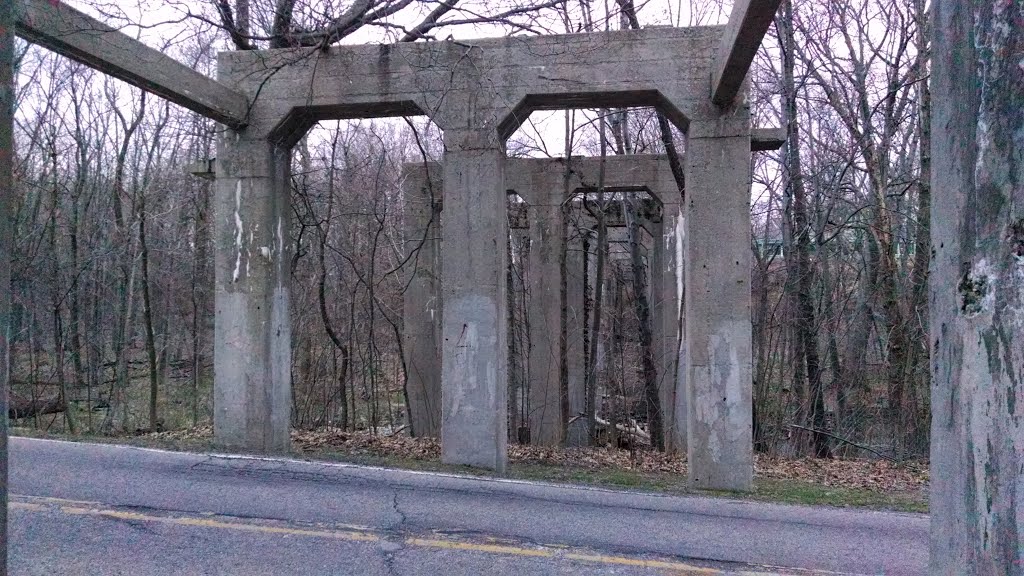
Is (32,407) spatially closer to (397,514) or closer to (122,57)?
(122,57)

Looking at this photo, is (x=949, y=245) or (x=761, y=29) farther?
(x=761, y=29)

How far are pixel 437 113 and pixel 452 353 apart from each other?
3.08 m

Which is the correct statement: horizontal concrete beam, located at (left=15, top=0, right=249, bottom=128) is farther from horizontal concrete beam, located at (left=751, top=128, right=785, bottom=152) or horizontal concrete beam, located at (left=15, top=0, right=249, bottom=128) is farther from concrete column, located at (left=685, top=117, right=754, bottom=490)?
horizontal concrete beam, located at (left=751, top=128, right=785, bottom=152)

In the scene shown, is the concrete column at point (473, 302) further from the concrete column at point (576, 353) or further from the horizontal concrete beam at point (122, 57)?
the concrete column at point (576, 353)

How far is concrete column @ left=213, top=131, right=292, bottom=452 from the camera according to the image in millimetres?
9594

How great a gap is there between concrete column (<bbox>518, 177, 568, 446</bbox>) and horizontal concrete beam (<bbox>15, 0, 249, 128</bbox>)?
7.61 metres

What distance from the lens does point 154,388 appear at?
56.0ft

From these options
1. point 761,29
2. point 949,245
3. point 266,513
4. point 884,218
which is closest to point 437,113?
point 761,29

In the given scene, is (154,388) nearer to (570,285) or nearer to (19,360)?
(19,360)

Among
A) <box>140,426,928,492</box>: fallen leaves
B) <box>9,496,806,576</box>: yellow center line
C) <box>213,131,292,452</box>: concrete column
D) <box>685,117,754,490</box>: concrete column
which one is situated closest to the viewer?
<box>9,496,806,576</box>: yellow center line

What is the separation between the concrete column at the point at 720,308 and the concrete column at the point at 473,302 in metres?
2.42

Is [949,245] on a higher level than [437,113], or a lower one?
lower

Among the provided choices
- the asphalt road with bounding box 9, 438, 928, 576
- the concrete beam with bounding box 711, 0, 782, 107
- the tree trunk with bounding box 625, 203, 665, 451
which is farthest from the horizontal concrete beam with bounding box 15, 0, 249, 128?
the tree trunk with bounding box 625, 203, 665, 451

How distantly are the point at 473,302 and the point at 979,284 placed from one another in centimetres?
706
